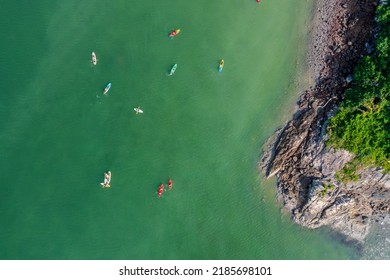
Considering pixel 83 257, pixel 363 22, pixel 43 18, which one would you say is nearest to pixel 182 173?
pixel 83 257

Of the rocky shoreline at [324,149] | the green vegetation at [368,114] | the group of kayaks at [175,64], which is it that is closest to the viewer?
the green vegetation at [368,114]

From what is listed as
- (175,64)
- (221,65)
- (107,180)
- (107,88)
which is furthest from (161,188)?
(221,65)

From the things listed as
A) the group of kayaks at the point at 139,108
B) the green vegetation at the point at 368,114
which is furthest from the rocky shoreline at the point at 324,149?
the group of kayaks at the point at 139,108

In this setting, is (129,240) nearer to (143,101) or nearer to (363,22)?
(143,101)

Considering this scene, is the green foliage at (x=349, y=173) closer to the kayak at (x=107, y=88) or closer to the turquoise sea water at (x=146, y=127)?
the turquoise sea water at (x=146, y=127)

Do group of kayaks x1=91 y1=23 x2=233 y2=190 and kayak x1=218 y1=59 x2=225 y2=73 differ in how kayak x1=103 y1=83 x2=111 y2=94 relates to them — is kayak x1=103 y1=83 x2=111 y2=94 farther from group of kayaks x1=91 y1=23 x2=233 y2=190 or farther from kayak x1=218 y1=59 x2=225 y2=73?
kayak x1=218 y1=59 x2=225 y2=73

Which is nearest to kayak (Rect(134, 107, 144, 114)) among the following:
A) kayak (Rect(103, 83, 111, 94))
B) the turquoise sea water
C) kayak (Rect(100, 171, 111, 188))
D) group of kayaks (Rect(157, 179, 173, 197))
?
the turquoise sea water

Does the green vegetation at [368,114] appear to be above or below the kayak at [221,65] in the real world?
below
